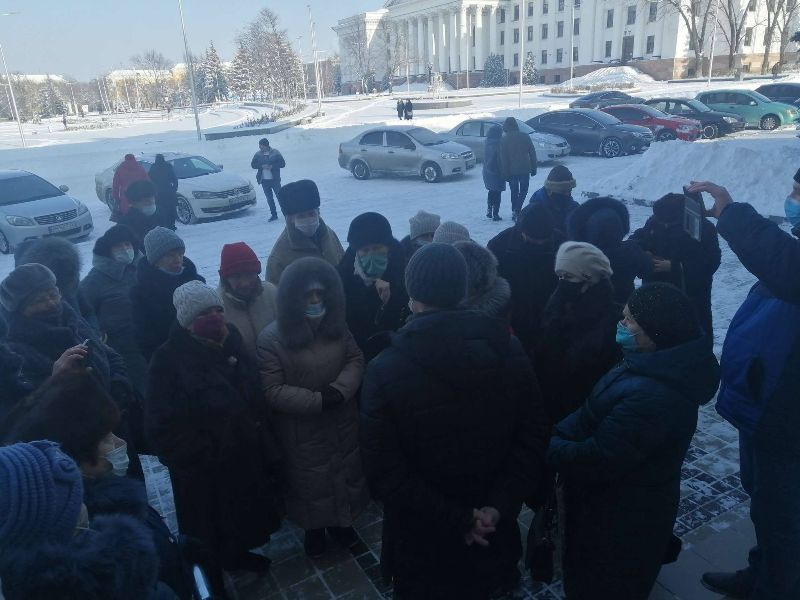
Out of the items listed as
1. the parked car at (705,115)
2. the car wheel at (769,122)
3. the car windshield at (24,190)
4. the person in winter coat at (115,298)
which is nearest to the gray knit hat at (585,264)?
the person in winter coat at (115,298)

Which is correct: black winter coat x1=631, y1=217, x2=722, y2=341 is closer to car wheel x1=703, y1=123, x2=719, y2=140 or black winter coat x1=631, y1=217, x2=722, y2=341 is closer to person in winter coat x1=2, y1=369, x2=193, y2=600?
person in winter coat x1=2, y1=369, x2=193, y2=600

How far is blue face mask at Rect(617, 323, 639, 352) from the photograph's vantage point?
8.14 ft

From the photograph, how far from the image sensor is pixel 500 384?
7.07 feet

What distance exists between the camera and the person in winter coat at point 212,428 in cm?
291

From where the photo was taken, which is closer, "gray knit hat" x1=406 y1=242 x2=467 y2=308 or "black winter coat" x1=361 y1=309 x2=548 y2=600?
"black winter coat" x1=361 y1=309 x2=548 y2=600

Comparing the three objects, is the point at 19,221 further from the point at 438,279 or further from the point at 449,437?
the point at 449,437

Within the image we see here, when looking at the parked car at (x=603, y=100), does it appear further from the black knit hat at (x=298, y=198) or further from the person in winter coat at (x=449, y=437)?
the person in winter coat at (x=449, y=437)

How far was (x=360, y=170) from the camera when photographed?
17.8 meters

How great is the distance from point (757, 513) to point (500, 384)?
1.58 meters

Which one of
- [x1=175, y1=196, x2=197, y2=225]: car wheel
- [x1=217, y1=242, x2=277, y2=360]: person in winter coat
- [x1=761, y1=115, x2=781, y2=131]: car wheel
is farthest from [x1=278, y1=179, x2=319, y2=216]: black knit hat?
[x1=761, y1=115, x2=781, y2=131]: car wheel

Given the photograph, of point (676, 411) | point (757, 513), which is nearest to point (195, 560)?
point (676, 411)

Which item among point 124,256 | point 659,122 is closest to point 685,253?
point 124,256

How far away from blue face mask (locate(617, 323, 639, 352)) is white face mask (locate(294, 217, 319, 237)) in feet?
9.53

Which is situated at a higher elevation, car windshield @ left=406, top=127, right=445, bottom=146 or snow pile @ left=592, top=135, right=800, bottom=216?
car windshield @ left=406, top=127, right=445, bottom=146
